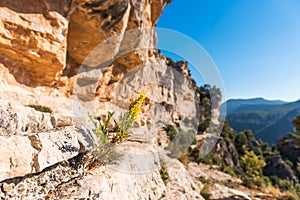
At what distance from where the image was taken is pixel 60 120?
4258mm

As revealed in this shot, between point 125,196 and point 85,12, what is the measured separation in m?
6.71

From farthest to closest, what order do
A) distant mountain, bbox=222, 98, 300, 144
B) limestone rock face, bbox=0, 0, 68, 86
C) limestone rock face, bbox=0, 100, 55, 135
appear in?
distant mountain, bbox=222, 98, 300, 144, limestone rock face, bbox=0, 0, 68, 86, limestone rock face, bbox=0, 100, 55, 135

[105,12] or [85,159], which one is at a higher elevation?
[105,12]

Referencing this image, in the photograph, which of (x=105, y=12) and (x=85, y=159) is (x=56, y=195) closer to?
(x=85, y=159)

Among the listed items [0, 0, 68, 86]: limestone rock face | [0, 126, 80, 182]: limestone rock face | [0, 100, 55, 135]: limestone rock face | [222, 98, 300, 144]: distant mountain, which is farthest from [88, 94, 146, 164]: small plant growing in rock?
[222, 98, 300, 144]: distant mountain

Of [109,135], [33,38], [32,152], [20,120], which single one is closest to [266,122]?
[109,135]

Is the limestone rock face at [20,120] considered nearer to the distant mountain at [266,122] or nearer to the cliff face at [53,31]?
the cliff face at [53,31]

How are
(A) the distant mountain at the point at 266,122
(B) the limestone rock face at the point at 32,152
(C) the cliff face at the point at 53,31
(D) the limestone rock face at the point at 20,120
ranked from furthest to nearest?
1. (A) the distant mountain at the point at 266,122
2. (C) the cliff face at the point at 53,31
3. (D) the limestone rock face at the point at 20,120
4. (B) the limestone rock face at the point at 32,152

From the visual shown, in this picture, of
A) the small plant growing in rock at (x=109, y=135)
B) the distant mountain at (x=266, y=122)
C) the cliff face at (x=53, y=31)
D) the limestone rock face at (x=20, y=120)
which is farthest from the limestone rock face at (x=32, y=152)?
the distant mountain at (x=266, y=122)

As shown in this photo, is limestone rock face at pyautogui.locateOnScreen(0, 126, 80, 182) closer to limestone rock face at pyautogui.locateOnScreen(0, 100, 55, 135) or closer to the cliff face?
limestone rock face at pyautogui.locateOnScreen(0, 100, 55, 135)

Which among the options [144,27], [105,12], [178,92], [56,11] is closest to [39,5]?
[56,11]

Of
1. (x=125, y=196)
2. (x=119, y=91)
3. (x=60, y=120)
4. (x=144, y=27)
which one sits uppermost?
(x=144, y=27)

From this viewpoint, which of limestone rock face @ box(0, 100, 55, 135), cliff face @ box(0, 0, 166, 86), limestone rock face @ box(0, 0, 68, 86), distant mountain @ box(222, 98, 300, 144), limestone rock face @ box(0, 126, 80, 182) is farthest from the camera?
distant mountain @ box(222, 98, 300, 144)

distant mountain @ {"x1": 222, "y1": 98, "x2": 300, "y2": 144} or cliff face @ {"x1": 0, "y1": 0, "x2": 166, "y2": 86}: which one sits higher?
cliff face @ {"x1": 0, "y1": 0, "x2": 166, "y2": 86}
